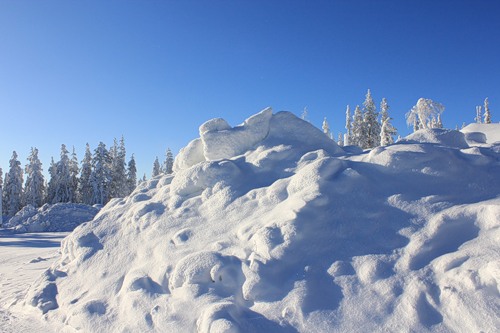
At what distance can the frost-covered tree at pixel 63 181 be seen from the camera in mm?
42219

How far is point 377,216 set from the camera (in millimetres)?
5242

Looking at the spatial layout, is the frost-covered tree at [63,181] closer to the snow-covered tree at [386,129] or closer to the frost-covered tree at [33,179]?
the frost-covered tree at [33,179]

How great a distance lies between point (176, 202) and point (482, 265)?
18.4 feet

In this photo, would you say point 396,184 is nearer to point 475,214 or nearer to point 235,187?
point 475,214

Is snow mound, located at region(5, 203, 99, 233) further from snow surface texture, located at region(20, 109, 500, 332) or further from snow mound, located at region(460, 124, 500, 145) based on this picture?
snow mound, located at region(460, 124, 500, 145)

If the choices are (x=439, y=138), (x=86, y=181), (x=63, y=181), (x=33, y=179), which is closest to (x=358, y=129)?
(x=439, y=138)

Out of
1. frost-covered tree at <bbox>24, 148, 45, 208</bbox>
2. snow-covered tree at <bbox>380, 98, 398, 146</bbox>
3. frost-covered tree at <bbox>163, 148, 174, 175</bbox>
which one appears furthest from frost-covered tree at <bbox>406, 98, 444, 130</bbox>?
frost-covered tree at <bbox>24, 148, 45, 208</bbox>

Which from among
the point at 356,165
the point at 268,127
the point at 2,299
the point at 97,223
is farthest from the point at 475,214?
the point at 2,299

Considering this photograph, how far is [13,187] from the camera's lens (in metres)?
41.7

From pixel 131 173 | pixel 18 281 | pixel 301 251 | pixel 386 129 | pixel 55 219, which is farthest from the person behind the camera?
pixel 131 173

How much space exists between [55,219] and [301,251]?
81.6 feet

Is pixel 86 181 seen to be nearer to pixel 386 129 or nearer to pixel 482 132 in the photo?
pixel 386 129

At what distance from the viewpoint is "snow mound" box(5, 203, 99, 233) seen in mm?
23312

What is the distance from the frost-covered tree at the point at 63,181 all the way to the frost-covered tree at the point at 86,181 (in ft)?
4.60
